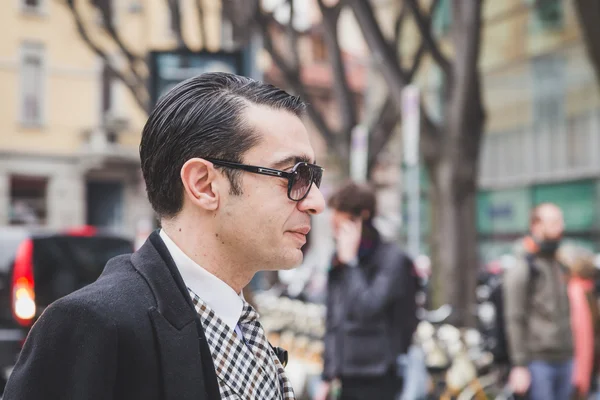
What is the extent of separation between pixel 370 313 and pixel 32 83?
32.2 metres

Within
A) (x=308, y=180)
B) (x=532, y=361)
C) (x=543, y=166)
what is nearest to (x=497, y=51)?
(x=543, y=166)

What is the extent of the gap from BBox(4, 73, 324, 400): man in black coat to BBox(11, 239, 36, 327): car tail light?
637 centimetres

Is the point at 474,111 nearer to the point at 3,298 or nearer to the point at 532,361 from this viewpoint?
the point at 532,361

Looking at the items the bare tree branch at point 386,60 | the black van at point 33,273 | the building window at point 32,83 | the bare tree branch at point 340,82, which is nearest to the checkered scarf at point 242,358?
the black van at point 33,273

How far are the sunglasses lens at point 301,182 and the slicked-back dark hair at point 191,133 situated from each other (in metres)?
0.11

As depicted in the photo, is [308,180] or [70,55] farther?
[70,55]

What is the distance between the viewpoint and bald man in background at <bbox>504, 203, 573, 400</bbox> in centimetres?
586

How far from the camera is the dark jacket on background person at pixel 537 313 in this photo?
5.86 m

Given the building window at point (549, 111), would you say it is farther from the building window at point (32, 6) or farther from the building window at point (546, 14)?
the building window at point (32, 6)

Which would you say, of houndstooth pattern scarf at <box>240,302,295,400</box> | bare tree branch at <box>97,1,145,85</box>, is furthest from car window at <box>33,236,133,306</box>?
bare tree branch at <box>97,1,145,85</box>

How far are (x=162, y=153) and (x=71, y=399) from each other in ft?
1.66

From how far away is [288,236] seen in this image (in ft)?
6.23

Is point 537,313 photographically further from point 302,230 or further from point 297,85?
point 297,85

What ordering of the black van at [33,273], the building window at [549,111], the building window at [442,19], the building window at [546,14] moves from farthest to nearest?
the building window at [442,19] → the building window at [546,14] → the building window at [549,111] → the black van at [33,273]
